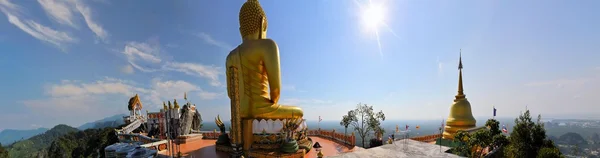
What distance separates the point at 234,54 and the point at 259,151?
5293mm

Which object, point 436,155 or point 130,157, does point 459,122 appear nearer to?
point 436,155

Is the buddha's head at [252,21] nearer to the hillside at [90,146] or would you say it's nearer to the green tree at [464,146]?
the green tree at [464,146]

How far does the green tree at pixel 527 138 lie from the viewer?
817 cm

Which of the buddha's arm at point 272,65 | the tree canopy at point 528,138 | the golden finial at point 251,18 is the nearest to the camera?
the tree canopy at point 528,138

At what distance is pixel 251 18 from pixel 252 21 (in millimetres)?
186

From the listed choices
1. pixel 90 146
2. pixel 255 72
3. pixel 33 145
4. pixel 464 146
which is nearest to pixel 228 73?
pixel 255 72

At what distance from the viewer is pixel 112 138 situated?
26766mm

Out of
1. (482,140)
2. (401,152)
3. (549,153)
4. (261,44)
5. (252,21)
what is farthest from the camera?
(252,21)

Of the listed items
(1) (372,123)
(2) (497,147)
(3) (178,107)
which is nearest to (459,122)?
(1) (372,123)

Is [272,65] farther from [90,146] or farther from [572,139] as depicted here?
[572,139]

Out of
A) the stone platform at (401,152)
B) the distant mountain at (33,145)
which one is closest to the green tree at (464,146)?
the stone platform at (401,152)

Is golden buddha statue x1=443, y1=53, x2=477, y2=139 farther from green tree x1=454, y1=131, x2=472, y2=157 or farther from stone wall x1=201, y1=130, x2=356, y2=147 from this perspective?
stone wall x1=201, y1=130, x2=356, y2=147

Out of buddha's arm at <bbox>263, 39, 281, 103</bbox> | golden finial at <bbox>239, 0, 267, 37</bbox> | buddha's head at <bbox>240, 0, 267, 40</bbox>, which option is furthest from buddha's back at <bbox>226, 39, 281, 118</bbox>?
golden finial at <bbox>239, 0, 267, 37</bbox>

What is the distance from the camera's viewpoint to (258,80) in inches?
545
